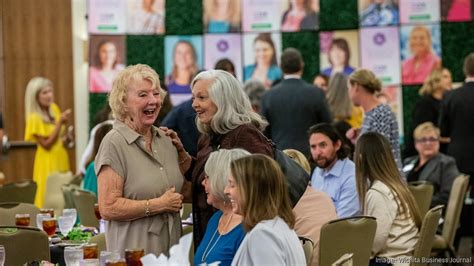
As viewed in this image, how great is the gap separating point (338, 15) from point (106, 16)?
2.54 metres

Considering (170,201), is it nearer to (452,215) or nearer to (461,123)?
(452,215)

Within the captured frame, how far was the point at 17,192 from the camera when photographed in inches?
328

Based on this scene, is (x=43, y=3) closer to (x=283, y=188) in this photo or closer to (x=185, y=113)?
(x=185, y=113)

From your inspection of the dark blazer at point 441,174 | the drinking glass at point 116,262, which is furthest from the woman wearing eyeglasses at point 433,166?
the drinking glass at point 116,262

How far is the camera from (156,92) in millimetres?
4738

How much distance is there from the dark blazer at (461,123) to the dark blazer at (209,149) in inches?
197

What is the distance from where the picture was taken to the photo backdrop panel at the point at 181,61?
38.1 feet

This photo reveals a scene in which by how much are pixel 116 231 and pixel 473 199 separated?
5.43 m

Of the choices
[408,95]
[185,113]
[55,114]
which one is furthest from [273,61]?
[185,113]

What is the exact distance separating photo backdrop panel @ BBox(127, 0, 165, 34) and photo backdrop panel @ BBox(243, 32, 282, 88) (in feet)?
3.14

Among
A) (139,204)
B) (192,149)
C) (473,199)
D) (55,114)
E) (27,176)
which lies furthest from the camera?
(27,176)

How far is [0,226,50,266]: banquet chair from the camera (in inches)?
205

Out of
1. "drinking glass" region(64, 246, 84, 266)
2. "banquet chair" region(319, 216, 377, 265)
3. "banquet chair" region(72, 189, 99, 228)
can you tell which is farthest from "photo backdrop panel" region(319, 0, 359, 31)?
"drinking glass" region(64, 246, 84, 266)

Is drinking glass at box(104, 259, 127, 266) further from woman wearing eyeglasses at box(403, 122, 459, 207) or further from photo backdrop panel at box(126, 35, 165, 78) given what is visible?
photo backdrop panel at box(126, 35, 165, 78)
